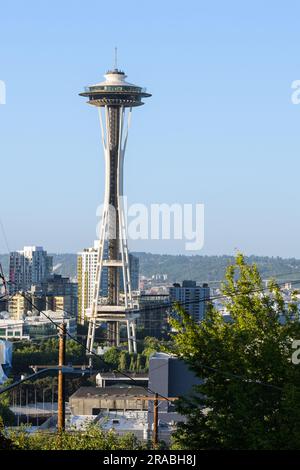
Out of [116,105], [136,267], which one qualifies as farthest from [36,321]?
[136,267]

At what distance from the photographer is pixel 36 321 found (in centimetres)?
11188

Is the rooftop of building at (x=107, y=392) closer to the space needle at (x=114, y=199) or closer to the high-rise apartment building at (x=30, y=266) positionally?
the space needle at (x=114, y=199)

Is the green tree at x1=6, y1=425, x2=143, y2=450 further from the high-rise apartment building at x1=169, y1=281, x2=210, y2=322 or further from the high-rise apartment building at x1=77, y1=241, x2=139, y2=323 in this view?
the high-rise apartment building at x1=77, y1=241, x2=139, y2=323

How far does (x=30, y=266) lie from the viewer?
6093 inches

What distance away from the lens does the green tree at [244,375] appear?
730 inches

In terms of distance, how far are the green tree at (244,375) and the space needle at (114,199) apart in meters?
71.5

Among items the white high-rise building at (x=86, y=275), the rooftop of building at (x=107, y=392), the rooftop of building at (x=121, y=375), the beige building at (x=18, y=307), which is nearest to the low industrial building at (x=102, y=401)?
the rooftop of building at (x=107, y=392)

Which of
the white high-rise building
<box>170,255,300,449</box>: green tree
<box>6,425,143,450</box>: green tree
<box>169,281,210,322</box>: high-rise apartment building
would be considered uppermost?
the white high-rise building

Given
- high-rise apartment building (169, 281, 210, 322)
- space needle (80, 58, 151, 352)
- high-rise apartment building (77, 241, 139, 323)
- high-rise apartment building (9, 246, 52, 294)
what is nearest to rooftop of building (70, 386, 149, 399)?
space needle (80, 58, 151, 352)

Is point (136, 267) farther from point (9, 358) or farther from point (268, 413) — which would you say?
point (268, 413)

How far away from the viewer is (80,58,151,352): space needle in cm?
9344

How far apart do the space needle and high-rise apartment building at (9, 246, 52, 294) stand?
4502 cm
